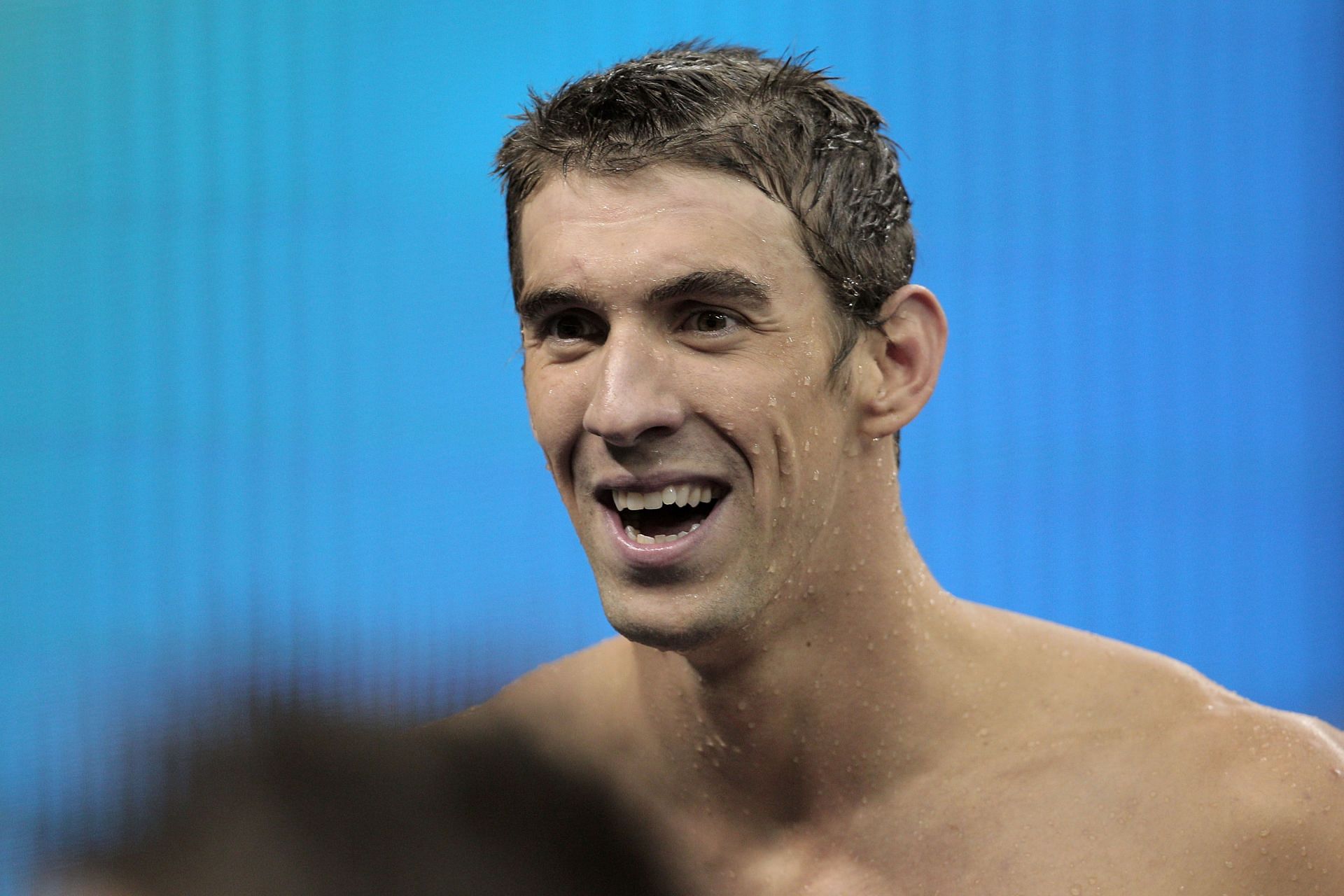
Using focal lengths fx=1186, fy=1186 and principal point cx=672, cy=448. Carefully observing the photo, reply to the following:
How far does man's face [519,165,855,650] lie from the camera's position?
3.15 ft

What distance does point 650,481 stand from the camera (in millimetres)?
971

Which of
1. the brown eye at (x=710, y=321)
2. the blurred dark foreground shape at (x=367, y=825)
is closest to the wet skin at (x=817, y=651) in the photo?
the brown eye at (x=710, y=321)

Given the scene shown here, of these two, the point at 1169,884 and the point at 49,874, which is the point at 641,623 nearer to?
the point at 1169,884

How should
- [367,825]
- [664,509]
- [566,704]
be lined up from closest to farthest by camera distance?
[664,509] → [566,704] → [367,825]

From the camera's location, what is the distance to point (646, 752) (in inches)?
48.5

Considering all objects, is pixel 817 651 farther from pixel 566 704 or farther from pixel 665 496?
pixel 566 704

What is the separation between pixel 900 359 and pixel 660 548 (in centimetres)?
31

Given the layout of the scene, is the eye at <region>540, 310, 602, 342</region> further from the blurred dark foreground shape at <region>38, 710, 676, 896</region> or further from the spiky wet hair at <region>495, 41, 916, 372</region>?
the blurred dark foreground shape at <region>38, 710, 676, 896</region>

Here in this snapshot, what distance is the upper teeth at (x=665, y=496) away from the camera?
0.99 m

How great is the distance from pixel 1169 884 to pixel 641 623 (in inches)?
19.5

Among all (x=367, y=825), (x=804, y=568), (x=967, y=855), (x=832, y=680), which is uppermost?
(x=804, y=568)

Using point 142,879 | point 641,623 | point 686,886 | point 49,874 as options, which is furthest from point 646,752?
point 49,874

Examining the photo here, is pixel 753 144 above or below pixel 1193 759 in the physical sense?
above

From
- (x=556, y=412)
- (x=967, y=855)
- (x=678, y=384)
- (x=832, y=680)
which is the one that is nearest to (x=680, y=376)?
(x=678, y=384)
